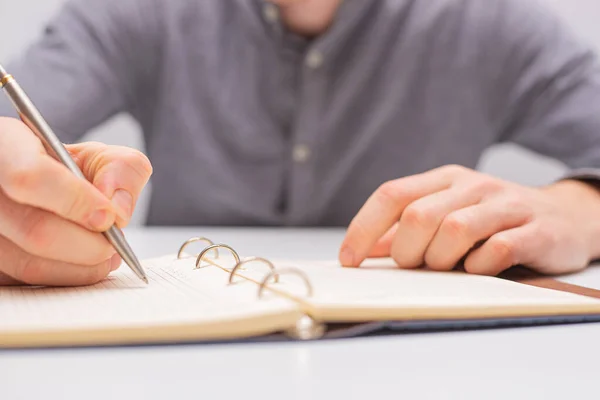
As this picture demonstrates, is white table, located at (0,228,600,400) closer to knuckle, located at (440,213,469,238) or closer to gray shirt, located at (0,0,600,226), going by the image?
knuckle, located at (440,213,469,238)

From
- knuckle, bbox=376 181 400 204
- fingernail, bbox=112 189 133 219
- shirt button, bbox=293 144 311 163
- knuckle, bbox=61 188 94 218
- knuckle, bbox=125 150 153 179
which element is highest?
shirt button, bbox=293 144 311 163

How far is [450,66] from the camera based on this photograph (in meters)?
1.17

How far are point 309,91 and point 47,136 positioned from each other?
760mm

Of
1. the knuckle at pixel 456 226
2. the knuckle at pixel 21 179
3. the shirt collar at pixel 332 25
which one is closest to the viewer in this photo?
the knuckle at pixel 21 179

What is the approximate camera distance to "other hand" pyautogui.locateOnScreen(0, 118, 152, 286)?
0.34 metres

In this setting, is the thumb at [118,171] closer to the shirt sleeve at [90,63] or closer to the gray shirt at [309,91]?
the shirt sleeve at [90,63]

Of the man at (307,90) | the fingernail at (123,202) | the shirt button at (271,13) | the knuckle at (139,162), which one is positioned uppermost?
the shirt button at (271,13)

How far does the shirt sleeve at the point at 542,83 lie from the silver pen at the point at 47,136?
0.79 meters

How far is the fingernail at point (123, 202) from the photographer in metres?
0.38

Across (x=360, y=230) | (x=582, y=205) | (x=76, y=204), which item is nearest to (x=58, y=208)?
(x=76, y=204)

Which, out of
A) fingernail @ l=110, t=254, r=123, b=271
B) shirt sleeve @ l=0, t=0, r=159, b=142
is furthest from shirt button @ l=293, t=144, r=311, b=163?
fingernail @ l=110, t=254, r=123, b=271

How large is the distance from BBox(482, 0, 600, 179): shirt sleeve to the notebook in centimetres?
68

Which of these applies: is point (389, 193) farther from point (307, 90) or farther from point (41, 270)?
point (307, 90)

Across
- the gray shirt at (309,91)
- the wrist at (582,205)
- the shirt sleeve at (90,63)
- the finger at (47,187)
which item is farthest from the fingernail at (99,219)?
the gray shirt at (309,91)
